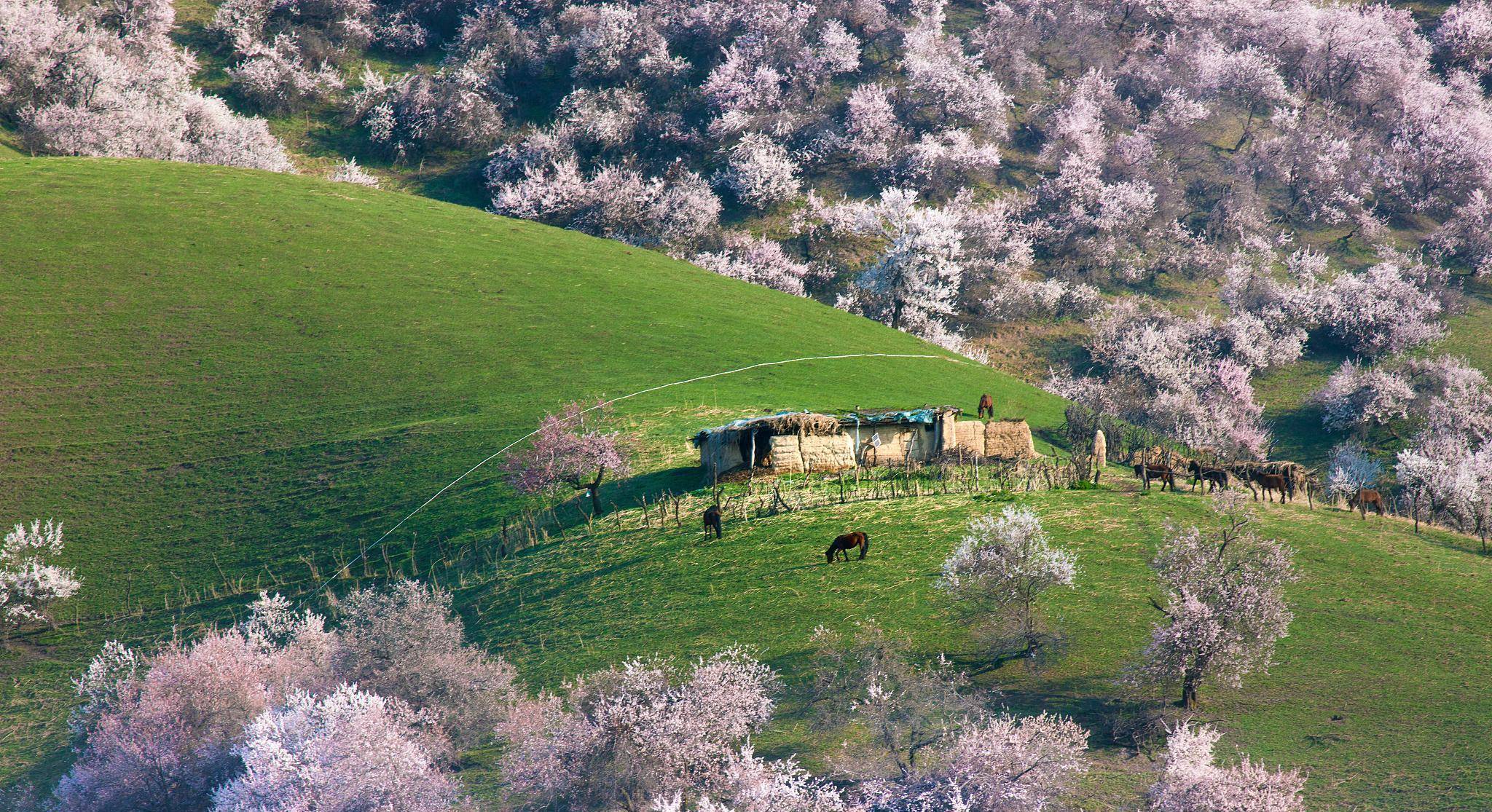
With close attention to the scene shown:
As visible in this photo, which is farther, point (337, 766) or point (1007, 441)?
point (1007, 441)

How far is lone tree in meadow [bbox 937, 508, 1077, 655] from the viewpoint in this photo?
98.7 feet

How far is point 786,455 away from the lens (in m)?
43.2

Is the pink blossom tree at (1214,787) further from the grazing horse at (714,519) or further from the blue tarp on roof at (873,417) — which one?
the blue tarp on roof at (873,417)

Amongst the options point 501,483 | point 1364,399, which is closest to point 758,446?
point 501,483

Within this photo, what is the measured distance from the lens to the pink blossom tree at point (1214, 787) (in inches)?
852

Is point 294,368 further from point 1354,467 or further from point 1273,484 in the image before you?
point 1354,467

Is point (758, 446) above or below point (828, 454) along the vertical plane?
above

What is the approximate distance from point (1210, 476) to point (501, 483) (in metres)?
29.5

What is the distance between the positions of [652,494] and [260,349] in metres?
27.8

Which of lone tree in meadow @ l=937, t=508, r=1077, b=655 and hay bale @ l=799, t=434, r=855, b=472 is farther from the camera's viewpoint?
hay bale @ l=799, t=434, r=855, b=472

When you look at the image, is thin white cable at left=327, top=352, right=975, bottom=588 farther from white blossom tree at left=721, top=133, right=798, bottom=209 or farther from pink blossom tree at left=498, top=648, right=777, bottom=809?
white blossom tree at left=721, top=133, right=798, bottom=209

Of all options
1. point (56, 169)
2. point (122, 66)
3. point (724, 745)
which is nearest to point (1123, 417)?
point (724, 745)

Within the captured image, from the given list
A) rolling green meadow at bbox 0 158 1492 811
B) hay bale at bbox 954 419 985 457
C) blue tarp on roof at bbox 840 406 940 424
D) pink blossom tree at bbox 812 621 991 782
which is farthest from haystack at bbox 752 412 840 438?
pink blossom tree at bbox 812 621 991 782

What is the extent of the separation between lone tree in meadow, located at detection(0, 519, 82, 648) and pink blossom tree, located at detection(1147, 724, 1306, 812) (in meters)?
39.5
